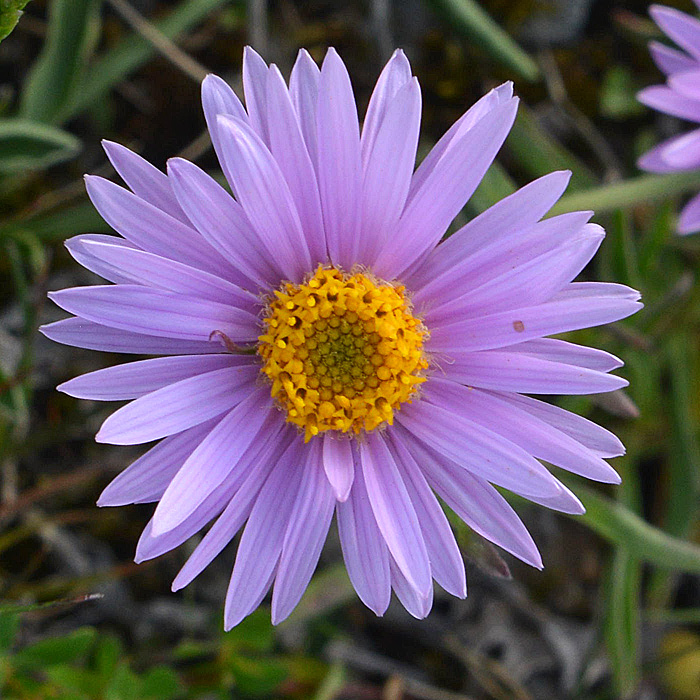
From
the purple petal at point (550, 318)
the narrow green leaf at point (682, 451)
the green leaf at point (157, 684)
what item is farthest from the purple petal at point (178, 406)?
the narrow green leaf at point (682, 451)

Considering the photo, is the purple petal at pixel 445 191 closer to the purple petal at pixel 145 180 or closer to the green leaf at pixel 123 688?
the purple petal at pixel 145 180

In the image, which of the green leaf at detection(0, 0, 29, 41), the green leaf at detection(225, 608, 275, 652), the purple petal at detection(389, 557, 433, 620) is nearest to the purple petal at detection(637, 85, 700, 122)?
the purple petal at detection(389, 557, 433, 620)

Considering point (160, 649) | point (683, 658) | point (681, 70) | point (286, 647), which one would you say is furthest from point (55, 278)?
point (683, 658)

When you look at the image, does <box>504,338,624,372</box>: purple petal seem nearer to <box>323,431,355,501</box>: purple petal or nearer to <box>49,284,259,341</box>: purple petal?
<box>323,431,355,501</box>: purple petal

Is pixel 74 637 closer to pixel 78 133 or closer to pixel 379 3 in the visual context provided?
pixel 78 133

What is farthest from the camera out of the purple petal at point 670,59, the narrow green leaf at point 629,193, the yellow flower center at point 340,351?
the purple petal at point 670,59
